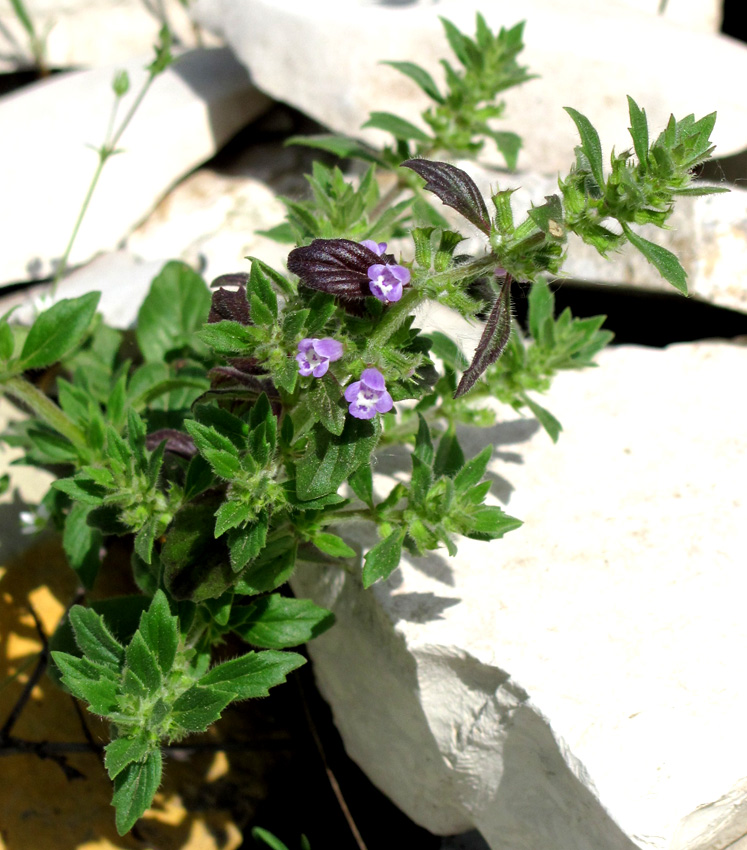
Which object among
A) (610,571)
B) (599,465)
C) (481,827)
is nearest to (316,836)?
Result: (481,827)

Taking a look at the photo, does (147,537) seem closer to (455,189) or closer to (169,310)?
(455,189)

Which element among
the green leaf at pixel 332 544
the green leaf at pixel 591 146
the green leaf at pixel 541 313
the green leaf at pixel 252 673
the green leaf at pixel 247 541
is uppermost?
the green leaf at pixel 591 146

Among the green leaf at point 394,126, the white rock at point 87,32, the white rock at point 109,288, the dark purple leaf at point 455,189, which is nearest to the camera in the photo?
the dark purple leaf at point 455,189

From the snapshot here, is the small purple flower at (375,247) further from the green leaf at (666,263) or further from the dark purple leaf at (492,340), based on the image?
the green leaf at (666,263)

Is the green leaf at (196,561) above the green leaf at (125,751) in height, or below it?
above

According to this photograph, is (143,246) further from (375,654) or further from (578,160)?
(578,160)

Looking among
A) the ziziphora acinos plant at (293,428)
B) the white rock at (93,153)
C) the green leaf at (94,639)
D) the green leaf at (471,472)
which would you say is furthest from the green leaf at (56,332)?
the white rock at (93,153)
